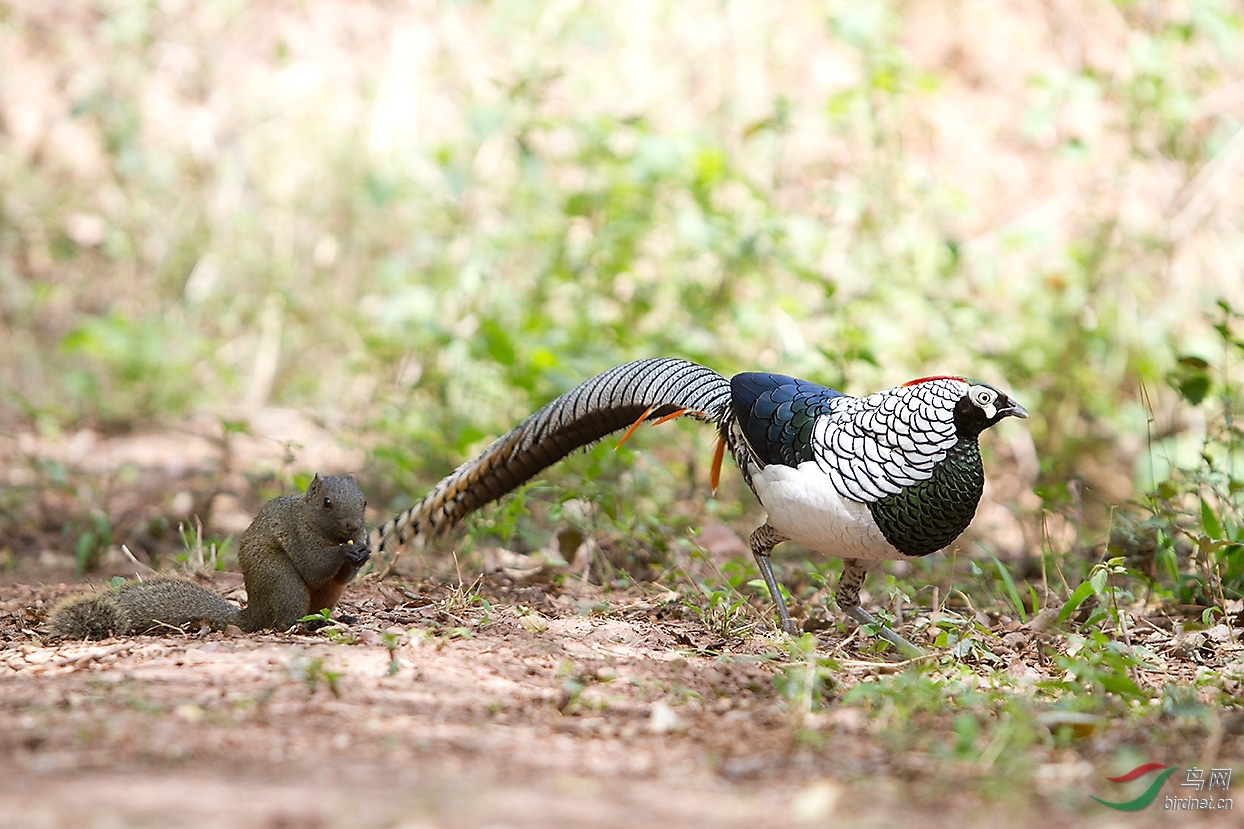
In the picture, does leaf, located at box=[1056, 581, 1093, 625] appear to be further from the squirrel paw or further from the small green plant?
the squirrel paw

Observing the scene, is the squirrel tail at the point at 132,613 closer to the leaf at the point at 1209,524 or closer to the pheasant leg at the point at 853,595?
the pheasant leg at the point at 853,595

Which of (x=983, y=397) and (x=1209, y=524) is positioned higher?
(x=983, y=397)

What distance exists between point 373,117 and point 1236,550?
7.51 meters

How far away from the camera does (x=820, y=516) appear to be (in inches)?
167

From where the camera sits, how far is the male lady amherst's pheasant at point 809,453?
420 cm

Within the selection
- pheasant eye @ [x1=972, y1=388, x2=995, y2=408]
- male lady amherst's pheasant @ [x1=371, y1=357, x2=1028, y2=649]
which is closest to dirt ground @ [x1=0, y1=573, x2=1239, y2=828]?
male lady amherst's pheasant @ [x1=371, y1=357, x2=1028, y2=649]

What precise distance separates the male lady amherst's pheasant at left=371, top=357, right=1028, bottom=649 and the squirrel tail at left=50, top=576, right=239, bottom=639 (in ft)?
2.62

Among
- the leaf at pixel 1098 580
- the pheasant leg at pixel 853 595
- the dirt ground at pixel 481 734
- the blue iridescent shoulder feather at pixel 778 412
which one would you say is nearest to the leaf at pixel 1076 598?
the leaf at pixel 1098 580

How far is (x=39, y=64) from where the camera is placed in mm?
→ 11953

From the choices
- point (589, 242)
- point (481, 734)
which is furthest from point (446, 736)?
point (589, 242)

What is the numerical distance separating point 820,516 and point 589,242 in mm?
4642

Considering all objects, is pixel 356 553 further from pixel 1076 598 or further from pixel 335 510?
pixel 1076 598

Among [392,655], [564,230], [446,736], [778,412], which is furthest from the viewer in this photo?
[564,230]

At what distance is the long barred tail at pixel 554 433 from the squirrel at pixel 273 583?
0.54 meters
